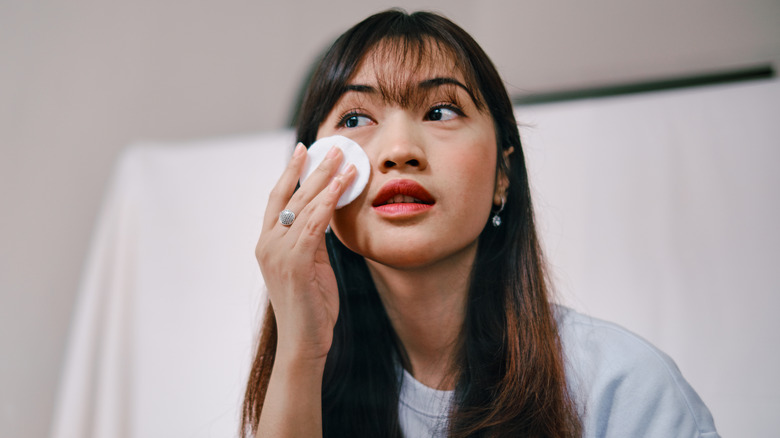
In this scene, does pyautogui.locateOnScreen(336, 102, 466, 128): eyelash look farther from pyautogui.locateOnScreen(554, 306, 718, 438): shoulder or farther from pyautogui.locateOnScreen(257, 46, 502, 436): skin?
pyautogui.locateOnScreen(554, 306, 718, 438): shoulder

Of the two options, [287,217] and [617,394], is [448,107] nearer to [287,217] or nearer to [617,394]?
[287,217]

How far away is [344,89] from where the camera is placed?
1.73 feet

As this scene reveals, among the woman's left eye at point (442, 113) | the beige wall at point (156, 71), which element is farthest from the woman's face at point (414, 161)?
the beige wall at point (156, 71)

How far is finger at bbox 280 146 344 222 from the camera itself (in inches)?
19.2

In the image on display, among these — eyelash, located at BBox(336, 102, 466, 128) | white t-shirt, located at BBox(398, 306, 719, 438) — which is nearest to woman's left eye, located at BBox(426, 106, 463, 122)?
eyelash, located at BBox(336, 102, 466, 128)

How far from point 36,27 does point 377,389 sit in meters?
0.66

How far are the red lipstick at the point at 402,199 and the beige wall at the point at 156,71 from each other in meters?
0.21

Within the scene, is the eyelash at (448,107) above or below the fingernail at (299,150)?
above

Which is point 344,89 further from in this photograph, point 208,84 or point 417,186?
point 208,84

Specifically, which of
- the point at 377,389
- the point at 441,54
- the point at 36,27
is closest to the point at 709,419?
the point at 377,389

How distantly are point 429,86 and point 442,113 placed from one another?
0.10 ft

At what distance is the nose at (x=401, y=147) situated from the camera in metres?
0.47

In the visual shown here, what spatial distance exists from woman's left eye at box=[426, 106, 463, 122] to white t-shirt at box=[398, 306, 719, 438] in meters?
0.27

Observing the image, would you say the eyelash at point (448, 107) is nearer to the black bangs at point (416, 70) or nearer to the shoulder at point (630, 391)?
the black bangs at point (416, 70)
